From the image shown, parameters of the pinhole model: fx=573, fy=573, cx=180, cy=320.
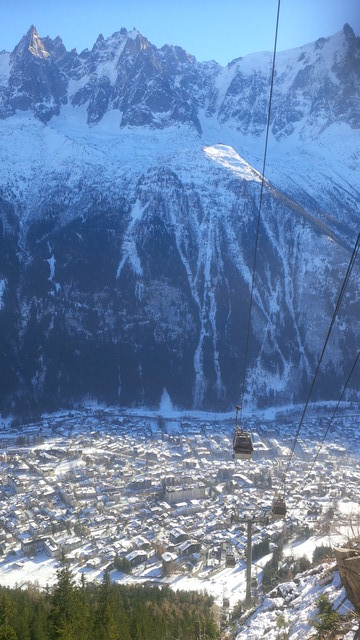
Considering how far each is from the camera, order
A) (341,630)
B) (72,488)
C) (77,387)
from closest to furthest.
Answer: (341,630), (72,488), (77,387)

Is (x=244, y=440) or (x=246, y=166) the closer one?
(x=244, y=440)

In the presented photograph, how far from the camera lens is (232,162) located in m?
107

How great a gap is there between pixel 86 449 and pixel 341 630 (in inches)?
1749

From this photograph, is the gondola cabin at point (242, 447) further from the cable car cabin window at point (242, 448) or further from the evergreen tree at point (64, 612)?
the evergreen tree at point (64, 612)

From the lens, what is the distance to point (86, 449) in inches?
2069

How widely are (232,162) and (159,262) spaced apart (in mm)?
28899

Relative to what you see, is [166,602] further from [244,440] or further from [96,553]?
[244,440]

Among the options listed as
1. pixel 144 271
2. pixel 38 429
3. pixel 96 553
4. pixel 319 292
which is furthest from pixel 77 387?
pixel 96 553

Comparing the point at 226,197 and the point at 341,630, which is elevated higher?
the point at 226,197

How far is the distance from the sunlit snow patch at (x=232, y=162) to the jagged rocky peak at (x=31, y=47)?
68104mm

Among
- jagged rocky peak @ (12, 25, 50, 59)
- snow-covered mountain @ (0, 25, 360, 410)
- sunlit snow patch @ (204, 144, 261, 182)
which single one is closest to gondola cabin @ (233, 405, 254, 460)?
snow-covered mountain @ (0, 25, 360, 410)

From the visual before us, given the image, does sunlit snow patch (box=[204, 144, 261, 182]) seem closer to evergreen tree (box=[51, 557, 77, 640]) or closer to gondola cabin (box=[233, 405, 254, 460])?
evergreen tree (box=[51, 557, 77, 640])

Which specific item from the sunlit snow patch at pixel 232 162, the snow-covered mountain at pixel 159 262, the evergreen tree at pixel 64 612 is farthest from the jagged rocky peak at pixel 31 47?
the evergreen tree at pixel 64 612

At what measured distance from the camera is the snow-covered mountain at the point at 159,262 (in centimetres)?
7825
